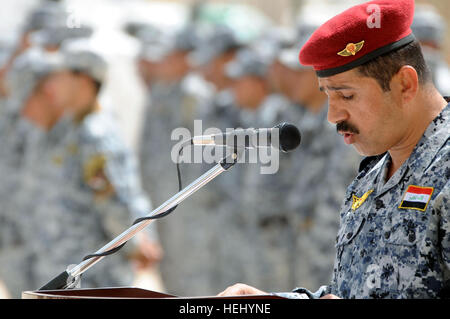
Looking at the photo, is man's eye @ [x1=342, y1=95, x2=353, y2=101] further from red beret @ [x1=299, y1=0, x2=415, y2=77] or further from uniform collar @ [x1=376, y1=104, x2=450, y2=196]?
uniform collar @ [x1=376, y1=104, x2=450, y2=196]

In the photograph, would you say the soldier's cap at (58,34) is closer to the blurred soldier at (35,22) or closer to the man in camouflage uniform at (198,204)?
the blurred soldier at (35,22)

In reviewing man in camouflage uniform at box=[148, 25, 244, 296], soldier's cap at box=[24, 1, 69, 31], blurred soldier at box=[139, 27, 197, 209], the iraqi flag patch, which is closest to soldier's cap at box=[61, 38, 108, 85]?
soldier's cap at box=[24, 1, 69, 31]

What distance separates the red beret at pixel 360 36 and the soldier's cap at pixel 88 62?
3.29 meters

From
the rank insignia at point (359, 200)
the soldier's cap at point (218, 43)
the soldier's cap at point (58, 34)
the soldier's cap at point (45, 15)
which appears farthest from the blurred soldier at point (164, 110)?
the rank insignia at point (359, 200)

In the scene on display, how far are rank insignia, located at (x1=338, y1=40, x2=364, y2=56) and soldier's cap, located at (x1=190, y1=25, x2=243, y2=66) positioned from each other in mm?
5820

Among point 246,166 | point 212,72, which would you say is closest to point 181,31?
point 212,72

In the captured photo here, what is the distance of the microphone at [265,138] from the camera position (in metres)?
1.96

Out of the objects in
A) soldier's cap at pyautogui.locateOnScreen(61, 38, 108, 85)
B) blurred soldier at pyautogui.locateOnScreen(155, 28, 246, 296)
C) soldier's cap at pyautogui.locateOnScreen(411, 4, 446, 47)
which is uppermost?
soldier's cap at pyautogui.locateOnScreen(411, 4, 446, 47)

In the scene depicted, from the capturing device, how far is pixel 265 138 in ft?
6.46

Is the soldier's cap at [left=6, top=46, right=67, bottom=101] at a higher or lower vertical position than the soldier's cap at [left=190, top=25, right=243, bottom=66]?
lower

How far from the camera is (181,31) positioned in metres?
9.04

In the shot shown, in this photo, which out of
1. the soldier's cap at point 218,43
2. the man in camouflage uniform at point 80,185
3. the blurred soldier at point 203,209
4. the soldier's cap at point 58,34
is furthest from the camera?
the soldier's cap at point 218,43

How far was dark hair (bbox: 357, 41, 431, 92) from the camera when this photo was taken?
2064 millimetres
